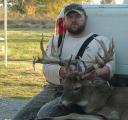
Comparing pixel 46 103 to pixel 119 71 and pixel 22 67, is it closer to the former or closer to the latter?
pixel 119 71

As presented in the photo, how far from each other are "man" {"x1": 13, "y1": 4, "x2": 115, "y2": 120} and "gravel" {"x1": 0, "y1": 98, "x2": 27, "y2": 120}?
3.45 meters

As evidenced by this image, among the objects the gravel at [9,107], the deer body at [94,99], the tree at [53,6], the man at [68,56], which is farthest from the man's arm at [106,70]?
the tree at [53,6]

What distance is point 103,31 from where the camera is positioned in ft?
22.0

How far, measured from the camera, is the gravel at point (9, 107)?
10.1 m

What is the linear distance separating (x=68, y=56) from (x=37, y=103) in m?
0.67

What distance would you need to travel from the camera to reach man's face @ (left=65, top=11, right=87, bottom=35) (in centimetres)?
641

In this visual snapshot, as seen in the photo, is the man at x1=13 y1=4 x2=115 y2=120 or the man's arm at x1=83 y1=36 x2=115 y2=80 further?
the man at x1=13 y1=4 x2=115 y2=120

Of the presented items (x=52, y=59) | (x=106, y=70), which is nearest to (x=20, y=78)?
(x=52, y=59)

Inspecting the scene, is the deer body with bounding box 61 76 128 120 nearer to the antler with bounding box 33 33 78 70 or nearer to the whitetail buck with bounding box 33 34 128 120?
the whitetail buck with bounding box 33 34 128 120

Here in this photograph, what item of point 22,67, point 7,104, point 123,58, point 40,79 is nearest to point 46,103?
point 123,58

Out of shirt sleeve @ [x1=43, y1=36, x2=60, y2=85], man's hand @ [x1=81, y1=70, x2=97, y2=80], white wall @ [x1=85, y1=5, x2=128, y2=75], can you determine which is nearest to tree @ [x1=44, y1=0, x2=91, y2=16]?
white wall @ [x1=85, y1=5, x2=128, y2=75]

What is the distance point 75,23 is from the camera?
21.1 feet

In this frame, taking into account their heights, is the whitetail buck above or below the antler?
below

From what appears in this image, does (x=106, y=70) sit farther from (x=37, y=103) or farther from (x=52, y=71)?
(x=37, y=103)
